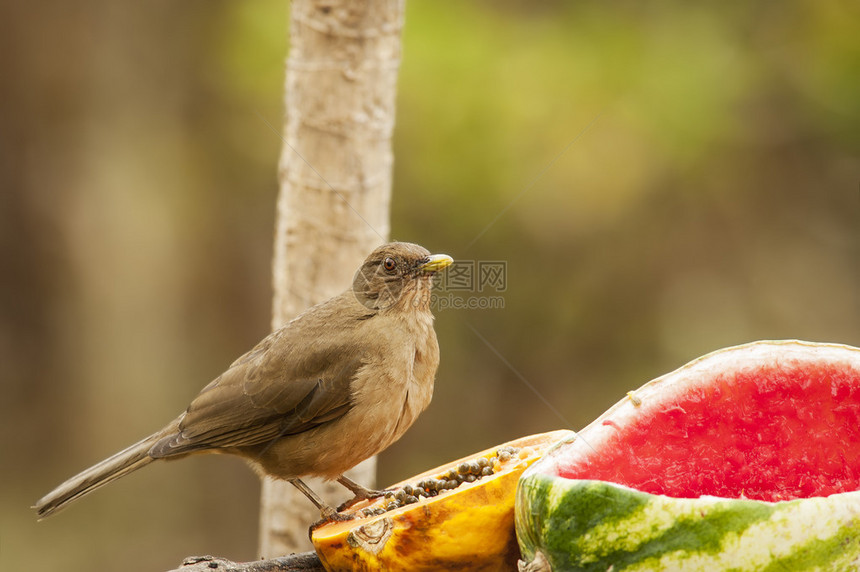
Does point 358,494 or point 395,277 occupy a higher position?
point 395,277

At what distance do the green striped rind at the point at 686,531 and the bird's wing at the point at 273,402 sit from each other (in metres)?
1.41

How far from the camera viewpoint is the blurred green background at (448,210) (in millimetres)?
7309

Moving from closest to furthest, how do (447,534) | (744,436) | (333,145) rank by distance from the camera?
1. (447,534)
2. (744,436)
3. (333,145)

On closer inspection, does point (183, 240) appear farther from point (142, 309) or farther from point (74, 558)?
point (74, 558)

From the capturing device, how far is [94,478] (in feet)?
12.6

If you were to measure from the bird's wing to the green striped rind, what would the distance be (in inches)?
55.7

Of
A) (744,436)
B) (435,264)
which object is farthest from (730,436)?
(435,264)

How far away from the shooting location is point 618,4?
7.58 meters

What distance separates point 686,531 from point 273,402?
6.58 ft

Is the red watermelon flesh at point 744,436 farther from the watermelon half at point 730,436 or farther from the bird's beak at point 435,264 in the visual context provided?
the bird's beak at point 435,264

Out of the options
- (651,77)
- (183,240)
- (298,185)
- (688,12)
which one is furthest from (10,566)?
(688,12)

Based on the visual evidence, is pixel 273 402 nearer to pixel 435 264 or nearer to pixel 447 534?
pixel 435 264

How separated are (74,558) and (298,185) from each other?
589 cm

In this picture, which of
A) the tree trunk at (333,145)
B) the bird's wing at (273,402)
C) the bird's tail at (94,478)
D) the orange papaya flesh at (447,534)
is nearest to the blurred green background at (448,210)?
the tree trunk at (333,145)
